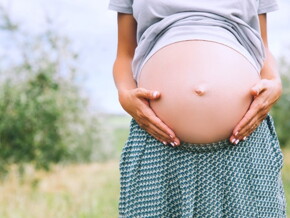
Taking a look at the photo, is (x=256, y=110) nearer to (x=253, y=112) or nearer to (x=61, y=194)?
(x=253, y=112)

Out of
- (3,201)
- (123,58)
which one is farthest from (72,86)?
(123,58)

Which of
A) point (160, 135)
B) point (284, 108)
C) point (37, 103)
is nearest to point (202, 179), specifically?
point (160, 135)

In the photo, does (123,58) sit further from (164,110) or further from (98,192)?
(98,192)

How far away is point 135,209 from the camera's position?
162 centimetres

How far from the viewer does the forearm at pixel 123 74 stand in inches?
67.9

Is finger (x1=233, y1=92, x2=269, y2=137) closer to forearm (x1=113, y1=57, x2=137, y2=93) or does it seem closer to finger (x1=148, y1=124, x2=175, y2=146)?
finger (x1=148, y1=124, x2=175, y2=146)

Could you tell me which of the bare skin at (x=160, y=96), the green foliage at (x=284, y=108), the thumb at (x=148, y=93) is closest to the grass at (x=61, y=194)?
the green foliage at (x=284, y=108)

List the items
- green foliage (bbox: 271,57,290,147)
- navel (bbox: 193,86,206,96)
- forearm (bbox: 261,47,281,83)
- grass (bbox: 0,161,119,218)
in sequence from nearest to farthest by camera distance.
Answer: navel (bbox: 193,86,206,96) < forearm (bbox: 261,47,281,83) < grass (bbox: 0,161,119,218) < green foliage (bbox: 271,57,290,147)

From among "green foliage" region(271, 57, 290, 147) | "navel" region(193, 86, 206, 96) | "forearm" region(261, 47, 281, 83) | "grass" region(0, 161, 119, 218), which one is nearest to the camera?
"navel" region(193, 86, 206, 96)

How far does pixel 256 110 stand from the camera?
5.06 ft

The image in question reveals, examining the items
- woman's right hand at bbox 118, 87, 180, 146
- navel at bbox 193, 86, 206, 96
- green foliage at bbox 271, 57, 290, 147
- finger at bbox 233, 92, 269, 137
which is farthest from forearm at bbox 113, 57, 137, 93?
green foliage at bbox 271, 57, 290, 147

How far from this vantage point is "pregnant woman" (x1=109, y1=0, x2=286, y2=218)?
1.53 meters

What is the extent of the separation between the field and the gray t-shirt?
298 cm

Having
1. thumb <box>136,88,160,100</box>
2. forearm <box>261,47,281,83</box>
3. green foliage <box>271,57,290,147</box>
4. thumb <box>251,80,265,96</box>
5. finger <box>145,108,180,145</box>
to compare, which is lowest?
green foliage <box>271,57,290,147</box>
